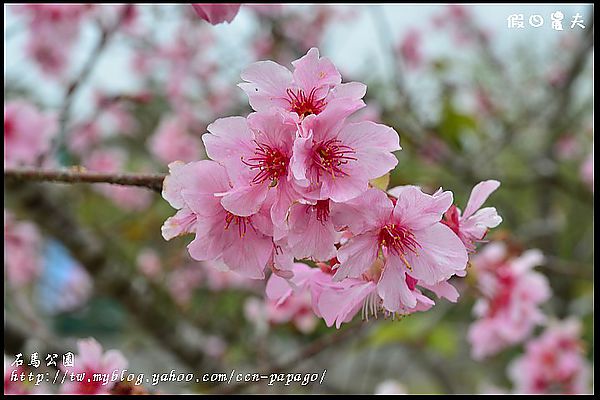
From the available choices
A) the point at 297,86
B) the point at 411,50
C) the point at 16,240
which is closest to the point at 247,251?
the point at 297,86

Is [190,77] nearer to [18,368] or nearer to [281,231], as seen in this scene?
[18,368]

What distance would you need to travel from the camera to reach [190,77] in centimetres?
277

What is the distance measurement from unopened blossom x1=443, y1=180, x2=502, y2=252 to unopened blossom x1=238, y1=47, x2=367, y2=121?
123mm

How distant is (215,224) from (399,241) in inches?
5.3

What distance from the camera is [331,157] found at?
0.41 m

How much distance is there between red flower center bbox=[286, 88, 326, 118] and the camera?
417 mm

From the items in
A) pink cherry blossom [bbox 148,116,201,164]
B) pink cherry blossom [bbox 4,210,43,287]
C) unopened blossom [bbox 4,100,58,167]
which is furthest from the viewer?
pink cherry blossom [bbox 148,116,201,164]

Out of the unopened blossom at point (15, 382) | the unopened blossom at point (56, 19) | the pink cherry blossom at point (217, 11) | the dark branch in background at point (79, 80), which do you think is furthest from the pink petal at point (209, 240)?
the unopened blossom at point (56, 19)

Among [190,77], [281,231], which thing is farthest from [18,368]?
[190,77]

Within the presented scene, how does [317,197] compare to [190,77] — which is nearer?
[317,197]

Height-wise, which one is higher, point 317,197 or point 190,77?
point 317,197

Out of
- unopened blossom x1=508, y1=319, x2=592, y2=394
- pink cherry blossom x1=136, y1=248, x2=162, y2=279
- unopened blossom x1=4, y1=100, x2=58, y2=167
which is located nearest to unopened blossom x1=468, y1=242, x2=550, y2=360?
unopened blossom x1=508, y1=319, x2=592, y2=394

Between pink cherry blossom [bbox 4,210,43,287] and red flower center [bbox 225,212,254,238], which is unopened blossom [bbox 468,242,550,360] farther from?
pink cherry blossom [bbox 4,210,43,287]
